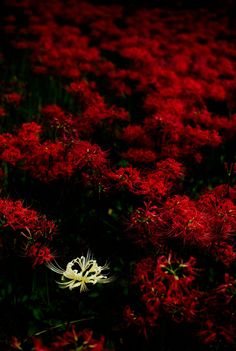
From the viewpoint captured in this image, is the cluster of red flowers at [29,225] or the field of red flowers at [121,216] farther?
the cluster of red flowers at [29,225]

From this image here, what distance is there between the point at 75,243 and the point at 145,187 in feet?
2.68

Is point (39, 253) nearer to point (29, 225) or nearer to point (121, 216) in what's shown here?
point (29, 225)

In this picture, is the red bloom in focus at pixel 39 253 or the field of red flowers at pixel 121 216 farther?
the red bloom in focus at pixel 39 253

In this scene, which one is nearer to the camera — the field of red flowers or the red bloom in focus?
the field of red flowers

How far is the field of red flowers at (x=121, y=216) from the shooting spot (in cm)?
198

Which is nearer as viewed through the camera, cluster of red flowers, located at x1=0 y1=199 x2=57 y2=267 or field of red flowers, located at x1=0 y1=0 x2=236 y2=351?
field of red flowers, located at x1=0 y1=0 x2=236 y2=351

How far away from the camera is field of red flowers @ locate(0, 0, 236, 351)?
6.49 ft

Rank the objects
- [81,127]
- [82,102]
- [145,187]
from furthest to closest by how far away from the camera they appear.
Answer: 1. [82,102]
2. [81,127]
3. [145,187]

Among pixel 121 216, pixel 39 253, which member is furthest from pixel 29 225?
pixel 121 216

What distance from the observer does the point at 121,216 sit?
9.64 ft

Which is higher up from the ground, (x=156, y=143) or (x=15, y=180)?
(x=156, y=143)

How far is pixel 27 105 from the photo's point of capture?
4.87 meters

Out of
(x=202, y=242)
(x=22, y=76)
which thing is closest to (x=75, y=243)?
(x=202, y=242)

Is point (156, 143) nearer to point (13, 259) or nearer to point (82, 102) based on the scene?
point (82, 102)
